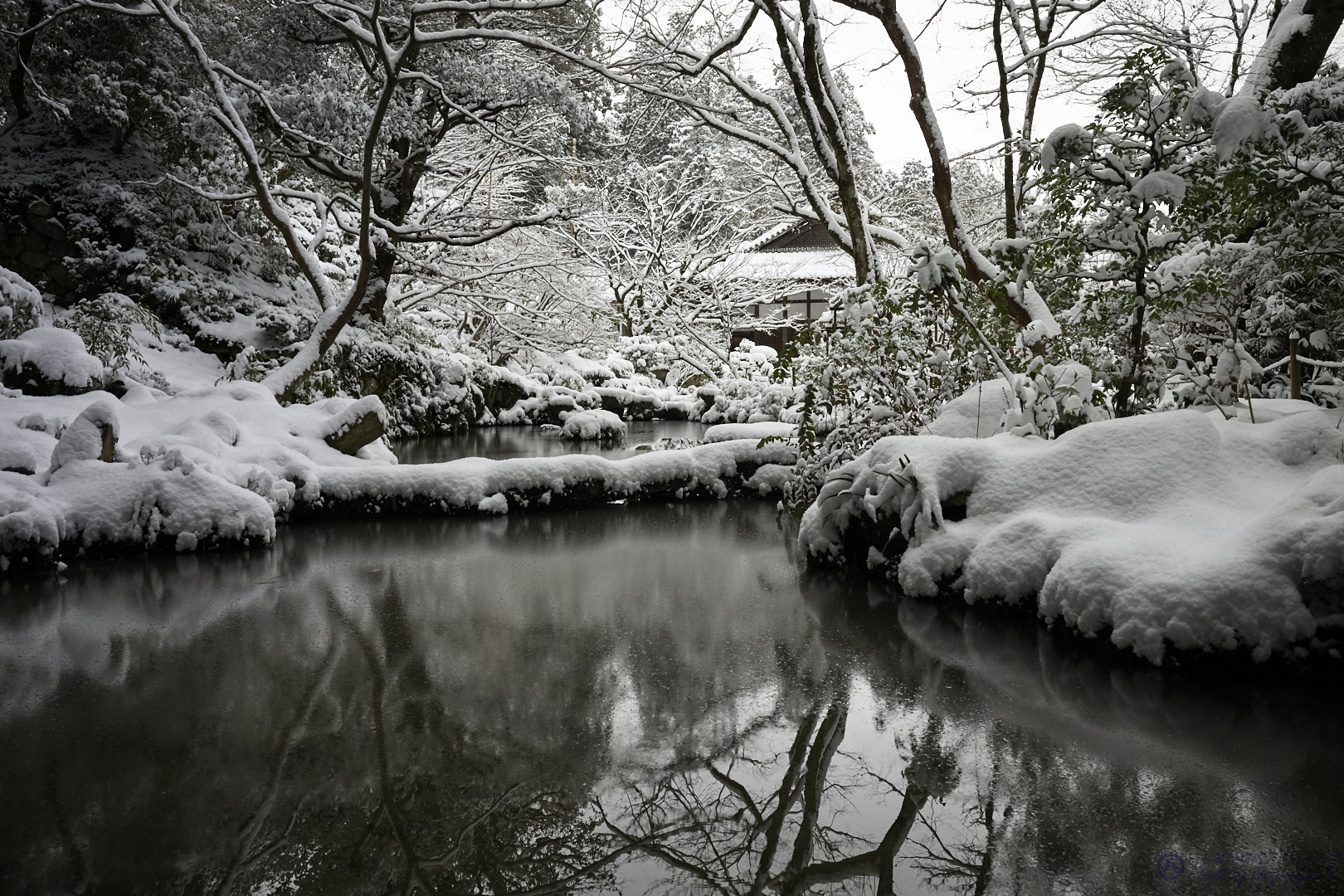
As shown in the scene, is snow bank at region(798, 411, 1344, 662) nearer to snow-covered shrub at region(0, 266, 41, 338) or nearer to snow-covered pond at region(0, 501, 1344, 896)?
snow-covered pond at region(0, 501, 1344, 896)

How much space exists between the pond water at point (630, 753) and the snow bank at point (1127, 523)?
10.2 inches

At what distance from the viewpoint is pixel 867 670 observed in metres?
3.90

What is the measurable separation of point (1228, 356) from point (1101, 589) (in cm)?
234

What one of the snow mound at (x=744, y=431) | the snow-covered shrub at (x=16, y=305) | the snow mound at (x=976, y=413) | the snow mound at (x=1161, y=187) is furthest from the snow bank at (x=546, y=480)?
the snow mound at (x=1161, y=187)

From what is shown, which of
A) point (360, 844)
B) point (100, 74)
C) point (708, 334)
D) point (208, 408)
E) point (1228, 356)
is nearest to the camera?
point (360, 844)

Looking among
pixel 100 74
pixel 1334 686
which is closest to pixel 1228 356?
pixel 1334 686

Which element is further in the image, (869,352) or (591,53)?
(591,53)

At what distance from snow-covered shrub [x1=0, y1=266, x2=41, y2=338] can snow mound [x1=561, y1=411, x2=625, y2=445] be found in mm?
9034

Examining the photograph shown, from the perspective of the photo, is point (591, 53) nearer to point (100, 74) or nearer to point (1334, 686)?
point (100, 74)

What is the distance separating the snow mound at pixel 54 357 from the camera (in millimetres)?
7781

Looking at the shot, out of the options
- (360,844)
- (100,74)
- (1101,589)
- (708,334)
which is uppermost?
(100,74)

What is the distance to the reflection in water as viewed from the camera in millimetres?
13219

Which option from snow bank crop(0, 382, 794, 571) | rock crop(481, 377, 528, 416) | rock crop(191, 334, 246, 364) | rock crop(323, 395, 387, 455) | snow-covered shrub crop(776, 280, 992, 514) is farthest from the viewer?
rock crop(481, 377, 528, 416)

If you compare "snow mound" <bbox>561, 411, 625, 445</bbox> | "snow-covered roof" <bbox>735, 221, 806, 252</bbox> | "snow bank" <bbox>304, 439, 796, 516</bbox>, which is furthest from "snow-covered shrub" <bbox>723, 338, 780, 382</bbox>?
"snow bank" <bbox>304, 439, 796, 516</bbox>
